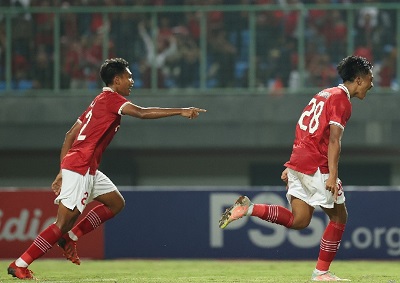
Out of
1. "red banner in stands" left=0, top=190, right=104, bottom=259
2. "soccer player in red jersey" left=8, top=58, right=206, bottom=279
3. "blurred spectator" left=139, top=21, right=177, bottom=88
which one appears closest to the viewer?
"soccer player in red jersey" left=8, top=58, right=206, bottom=279

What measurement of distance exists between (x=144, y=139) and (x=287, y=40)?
2966 millimetres

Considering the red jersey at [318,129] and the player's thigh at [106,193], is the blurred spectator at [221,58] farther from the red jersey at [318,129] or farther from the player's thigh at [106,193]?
the red jersey at [318,129]

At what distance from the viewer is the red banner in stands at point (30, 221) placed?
15594 millimetres

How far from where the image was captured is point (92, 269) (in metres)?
13.2

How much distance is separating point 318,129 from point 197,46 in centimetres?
903

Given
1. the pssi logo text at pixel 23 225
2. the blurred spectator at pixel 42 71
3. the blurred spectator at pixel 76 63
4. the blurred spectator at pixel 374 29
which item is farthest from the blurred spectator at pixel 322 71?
the pssi logo text at pixel 23 225

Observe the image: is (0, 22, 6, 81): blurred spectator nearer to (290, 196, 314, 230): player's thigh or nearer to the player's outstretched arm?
the player's outstretched arm

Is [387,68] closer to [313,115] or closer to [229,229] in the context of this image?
[229,229]

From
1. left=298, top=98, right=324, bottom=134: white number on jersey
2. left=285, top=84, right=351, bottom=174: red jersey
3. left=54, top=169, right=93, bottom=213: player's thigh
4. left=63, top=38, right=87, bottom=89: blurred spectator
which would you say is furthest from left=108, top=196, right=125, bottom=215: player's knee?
left=63, top=38, right=87, bottom=89: blurred spectator

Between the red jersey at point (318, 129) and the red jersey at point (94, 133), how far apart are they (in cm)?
171

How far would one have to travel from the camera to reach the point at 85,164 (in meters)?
10.4

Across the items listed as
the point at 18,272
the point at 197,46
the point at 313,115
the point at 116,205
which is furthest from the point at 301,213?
the point at 197,46

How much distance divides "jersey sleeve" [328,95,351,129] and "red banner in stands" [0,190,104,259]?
6423mm

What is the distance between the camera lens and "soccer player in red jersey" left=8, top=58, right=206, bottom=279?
1026 centimetres
